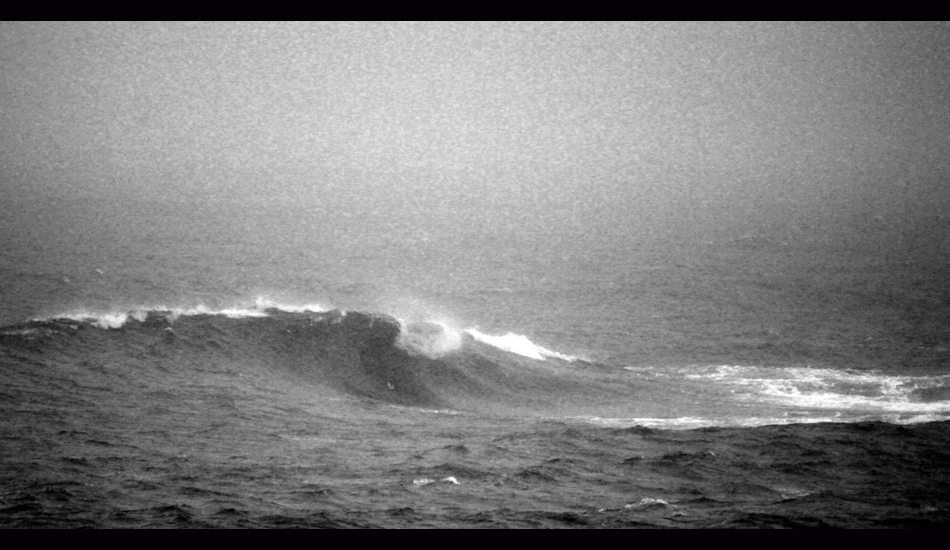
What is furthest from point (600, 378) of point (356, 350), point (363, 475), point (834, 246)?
point (834, 246)

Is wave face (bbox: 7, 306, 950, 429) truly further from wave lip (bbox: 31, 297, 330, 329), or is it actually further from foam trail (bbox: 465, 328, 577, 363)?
foam trail (bbox: 465, 328, 577, 363)

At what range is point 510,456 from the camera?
35.8 meters

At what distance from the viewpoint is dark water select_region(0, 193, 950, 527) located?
30.7 metres

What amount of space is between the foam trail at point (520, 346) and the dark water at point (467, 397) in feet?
1.04

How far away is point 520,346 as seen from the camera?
58.7 metres

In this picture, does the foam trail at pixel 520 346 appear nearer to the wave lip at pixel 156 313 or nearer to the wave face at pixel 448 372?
the wave face at pixel 448 372

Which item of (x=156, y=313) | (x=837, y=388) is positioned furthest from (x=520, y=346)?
(x=156, y=313)

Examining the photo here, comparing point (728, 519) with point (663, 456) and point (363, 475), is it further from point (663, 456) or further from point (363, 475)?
point (363, 475)

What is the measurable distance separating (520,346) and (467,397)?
11.7 metres

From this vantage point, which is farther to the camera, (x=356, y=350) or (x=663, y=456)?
(x=356, y=350)

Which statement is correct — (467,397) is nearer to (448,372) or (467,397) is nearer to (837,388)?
(448,372)

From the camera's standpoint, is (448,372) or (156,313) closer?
(448,372)

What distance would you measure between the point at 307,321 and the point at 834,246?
87449mm

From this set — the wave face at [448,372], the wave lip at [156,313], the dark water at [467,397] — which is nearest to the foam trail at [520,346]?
the dark water at [467,397]
